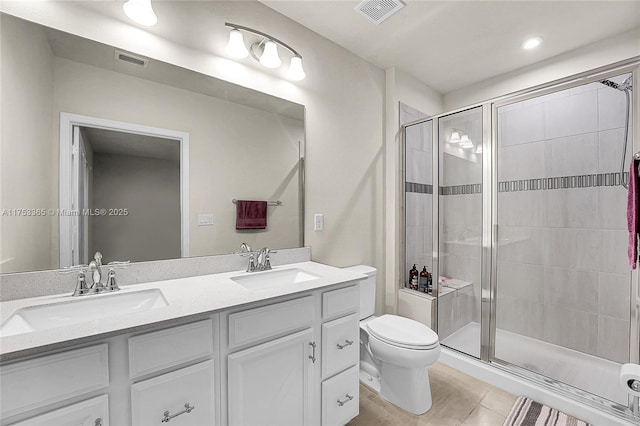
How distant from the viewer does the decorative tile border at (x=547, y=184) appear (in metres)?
1.99

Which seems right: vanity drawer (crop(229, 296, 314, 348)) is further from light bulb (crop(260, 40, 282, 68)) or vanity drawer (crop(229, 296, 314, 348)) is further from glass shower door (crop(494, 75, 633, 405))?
glass shower door (crop(494, 75, 633, 405))

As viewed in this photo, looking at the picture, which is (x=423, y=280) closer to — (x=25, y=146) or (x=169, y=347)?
(x=169, y=347)

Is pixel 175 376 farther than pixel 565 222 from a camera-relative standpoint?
No

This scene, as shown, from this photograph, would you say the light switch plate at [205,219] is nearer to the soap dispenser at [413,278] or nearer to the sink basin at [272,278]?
the sink basin at [272,278]

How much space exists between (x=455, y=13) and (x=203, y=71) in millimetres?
1680

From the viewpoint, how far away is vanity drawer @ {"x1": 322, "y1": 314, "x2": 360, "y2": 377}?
53.0 inches

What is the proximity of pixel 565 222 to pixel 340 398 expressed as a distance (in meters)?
2.17

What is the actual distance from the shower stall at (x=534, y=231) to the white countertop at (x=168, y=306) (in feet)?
4.24

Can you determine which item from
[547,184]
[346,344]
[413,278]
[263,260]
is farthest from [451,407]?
[547,184]

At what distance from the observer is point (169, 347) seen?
0.91 m

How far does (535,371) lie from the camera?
6.31 feet

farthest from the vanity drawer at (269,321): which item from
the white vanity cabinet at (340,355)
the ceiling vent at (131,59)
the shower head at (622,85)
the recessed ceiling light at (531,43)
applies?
the recessed ceiling light at (531,43)

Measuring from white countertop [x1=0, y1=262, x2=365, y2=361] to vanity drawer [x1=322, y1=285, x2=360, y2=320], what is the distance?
0.21 ft

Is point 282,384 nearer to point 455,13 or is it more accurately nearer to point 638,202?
point 638,202
